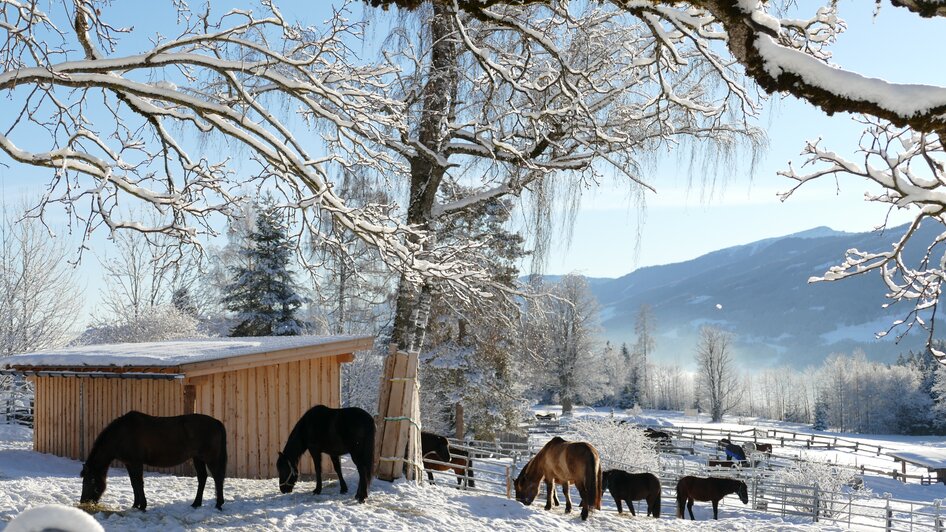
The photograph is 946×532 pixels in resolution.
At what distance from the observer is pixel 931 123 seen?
3.76 metres

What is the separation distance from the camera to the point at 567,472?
11203 mm

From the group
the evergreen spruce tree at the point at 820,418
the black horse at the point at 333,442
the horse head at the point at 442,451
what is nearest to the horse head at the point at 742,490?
the horse head at the point at 442,451

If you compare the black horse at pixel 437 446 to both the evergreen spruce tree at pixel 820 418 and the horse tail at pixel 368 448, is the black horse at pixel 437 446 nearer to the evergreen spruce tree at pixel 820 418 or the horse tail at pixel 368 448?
the horse tail at pixel 368 448

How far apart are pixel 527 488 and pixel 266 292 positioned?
59.3 ft

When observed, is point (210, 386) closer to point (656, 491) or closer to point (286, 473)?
point (286, 473)

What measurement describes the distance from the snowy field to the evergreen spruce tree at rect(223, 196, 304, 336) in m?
14.9


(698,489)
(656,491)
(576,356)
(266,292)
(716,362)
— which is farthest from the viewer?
(716,362)

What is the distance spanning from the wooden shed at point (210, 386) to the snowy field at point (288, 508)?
102cm

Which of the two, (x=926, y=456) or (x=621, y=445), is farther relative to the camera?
(x=926, y=456)

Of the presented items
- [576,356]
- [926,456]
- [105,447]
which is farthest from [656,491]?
[576,356]

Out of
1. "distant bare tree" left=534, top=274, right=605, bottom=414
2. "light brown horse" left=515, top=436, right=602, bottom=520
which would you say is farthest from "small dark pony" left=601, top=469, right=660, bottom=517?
"distant bare tree" left=534, top=274, right=605, bottom=414

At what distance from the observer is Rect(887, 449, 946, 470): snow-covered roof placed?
40844 millimetres

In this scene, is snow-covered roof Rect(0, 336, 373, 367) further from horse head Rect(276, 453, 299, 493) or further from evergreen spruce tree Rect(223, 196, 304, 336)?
evergreen spruce tree Rect(223, 196, 304, 336)

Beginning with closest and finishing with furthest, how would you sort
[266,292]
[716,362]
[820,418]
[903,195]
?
[903,195]
[266,292]
[820,418]
[716,362]
